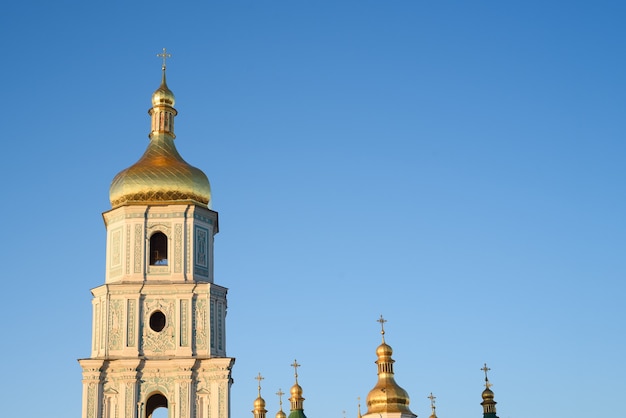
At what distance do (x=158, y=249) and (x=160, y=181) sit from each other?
2650mm

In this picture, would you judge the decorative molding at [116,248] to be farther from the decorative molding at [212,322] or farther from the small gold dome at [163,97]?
the small gold dome at [163,97]

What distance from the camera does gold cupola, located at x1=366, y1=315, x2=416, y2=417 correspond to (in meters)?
43.4

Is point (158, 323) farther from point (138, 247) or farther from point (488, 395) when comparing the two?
point (488, 395)

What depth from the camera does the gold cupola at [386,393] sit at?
4341cm

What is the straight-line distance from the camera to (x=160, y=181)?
36906 mm

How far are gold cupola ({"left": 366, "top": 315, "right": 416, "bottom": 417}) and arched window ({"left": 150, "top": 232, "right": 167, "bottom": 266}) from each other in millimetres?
11429

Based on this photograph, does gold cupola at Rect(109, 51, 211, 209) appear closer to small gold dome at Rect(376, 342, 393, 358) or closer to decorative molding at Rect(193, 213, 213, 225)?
decorative molding at Rect(193, 213, 213, 225)

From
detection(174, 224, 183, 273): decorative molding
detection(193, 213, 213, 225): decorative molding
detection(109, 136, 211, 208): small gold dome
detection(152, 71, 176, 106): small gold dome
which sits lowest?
detection(174, 224, 183, 273): decorative molding

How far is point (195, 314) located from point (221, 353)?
1.56 metres

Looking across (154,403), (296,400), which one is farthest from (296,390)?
(154,403)

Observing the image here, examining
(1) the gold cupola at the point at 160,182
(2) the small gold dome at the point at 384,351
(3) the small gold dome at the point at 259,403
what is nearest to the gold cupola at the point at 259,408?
(3) the small gold dome at the point at 259,403

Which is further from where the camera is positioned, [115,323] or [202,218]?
[202,218]

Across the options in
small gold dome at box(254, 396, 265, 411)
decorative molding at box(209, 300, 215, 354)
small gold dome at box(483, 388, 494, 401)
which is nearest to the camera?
decorative molding at box(209, 300, 215, 354)

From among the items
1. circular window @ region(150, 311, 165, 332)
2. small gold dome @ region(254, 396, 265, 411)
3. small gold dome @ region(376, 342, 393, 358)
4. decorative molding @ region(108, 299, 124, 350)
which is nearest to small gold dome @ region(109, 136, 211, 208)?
decorative molding @ region(108, 299, 124, 350)
